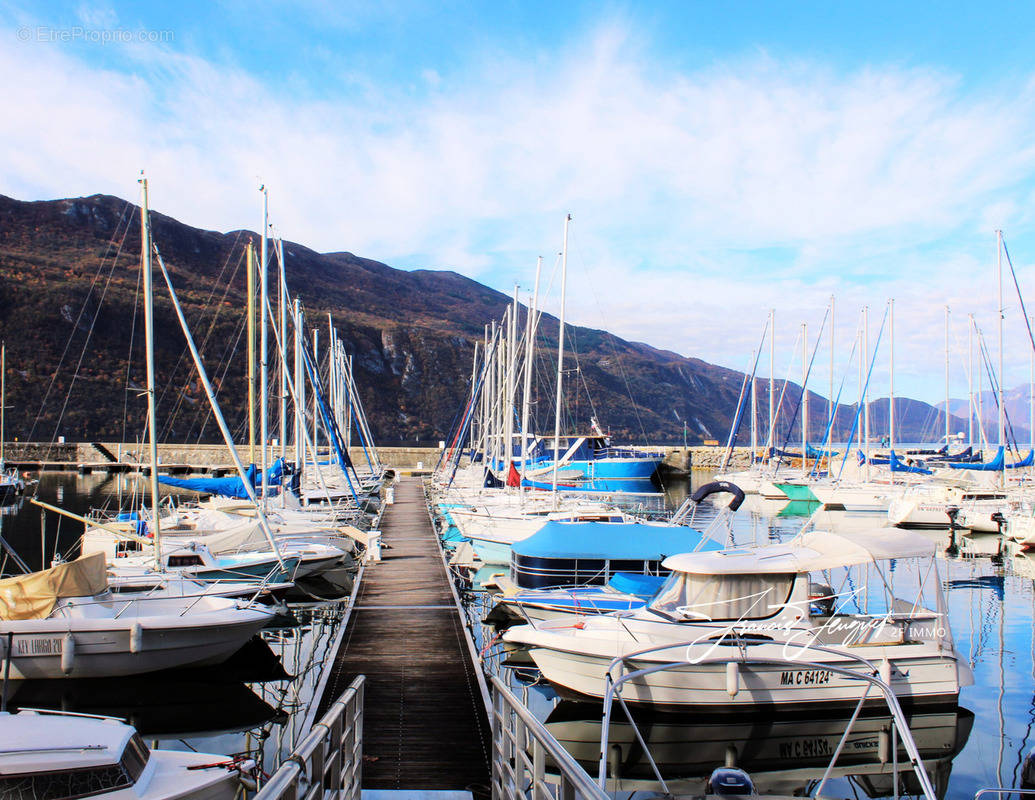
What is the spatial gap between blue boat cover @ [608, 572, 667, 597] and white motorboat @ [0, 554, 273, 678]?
7135 mm

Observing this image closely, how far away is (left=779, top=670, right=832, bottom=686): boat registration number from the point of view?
11.6m

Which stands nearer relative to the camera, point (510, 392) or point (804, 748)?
point (804, 748)

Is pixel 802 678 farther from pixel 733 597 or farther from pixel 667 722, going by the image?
pixel 667 722

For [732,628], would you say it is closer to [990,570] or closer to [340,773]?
[340,773]

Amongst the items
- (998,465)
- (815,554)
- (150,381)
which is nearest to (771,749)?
(815,554)

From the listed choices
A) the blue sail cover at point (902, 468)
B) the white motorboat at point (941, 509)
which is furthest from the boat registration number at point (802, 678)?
the blue sail cover at point (902, 468)

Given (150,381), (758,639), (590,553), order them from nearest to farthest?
(758,639)
(150,381)
(590,553)

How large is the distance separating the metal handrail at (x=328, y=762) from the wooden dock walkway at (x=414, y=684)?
1.31m

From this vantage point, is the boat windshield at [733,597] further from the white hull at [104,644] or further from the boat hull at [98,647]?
the boat hull at [98,647]

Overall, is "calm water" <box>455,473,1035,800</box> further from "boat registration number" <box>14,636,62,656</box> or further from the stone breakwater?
the stone breakwater

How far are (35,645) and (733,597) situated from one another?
35.1ft

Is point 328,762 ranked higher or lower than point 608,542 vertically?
higher

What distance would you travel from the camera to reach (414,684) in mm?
11992

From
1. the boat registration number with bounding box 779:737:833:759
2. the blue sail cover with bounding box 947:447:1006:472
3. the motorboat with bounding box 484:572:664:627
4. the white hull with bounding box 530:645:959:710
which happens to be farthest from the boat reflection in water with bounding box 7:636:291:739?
the blue sail cover with bounding box 947:447:1006:472
